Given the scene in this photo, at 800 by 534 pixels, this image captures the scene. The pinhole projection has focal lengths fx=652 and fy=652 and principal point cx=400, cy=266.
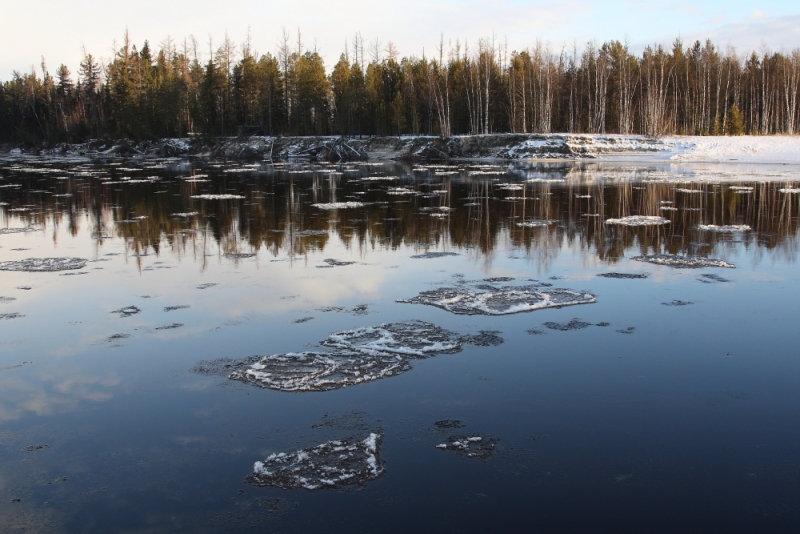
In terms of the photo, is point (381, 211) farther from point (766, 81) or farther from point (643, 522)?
point (766, 81)

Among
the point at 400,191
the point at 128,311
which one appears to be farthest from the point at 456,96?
the point at 128,311

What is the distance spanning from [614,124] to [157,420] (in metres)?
80.1

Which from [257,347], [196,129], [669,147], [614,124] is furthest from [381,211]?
[196,129]

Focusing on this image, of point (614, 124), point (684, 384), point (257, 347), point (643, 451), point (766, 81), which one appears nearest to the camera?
point (643, 451)

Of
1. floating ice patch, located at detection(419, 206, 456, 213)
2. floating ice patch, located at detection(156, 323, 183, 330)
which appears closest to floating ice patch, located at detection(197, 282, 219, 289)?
floating ice patch, located at detection(156, 323, 183, 330)

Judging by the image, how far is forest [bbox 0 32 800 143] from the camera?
73312mm

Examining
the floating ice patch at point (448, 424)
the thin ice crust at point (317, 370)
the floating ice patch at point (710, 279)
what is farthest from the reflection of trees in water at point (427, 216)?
the floating ice patch at point (448, 424)

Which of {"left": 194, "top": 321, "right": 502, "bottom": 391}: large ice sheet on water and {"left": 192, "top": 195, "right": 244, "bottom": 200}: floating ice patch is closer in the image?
{"left": 194, "top": 321, "right": 502, "bottom": 391}: large ice sheet on water

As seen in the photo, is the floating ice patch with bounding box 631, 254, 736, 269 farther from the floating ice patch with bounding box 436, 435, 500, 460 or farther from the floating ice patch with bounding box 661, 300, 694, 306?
the floating ice patch with bounding box 436, 435, 500, 460

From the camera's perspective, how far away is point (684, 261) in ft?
41.5

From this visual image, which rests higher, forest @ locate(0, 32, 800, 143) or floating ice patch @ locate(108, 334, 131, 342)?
forest @ locate(0, 32, 800, 143)

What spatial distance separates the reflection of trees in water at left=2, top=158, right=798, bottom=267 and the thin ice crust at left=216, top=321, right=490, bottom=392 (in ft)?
16.9

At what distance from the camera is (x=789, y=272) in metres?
11.8

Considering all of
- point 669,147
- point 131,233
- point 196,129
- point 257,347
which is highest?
point 196,129
